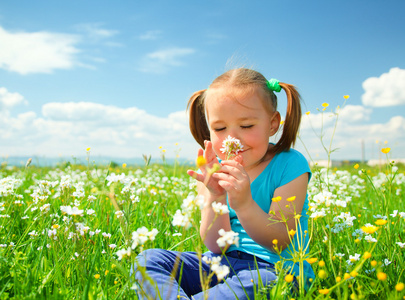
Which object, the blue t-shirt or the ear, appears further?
the ear

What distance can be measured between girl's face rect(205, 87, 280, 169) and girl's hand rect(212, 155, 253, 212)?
19.2 inches

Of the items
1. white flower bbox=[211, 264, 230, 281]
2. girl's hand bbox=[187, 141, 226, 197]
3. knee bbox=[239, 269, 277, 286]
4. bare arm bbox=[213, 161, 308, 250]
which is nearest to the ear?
bare arm bbox=[213, 161, 308, 250]

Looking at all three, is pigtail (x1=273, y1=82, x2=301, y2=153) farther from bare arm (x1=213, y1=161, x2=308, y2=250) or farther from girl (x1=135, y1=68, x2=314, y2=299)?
bare arm (x1=213, y1=161, x2=308, y2=250)

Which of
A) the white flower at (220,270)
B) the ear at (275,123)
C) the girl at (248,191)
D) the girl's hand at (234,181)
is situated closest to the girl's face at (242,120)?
→ the girl at (248,191)

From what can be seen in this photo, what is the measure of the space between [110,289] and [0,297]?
1.84ft

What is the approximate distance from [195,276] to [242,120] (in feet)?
3.60

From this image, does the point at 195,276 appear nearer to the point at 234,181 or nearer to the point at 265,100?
the point at 234,181

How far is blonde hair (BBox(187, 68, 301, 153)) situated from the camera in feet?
8.73

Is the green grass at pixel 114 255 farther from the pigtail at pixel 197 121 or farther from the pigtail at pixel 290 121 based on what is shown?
the pigtail at pixel 197 121

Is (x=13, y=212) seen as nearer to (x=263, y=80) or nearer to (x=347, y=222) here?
(x=263, y=80)

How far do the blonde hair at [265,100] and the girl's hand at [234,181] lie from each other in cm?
82

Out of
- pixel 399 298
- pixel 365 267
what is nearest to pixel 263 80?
pixel 365 267

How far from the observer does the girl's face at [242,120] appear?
2.42 m

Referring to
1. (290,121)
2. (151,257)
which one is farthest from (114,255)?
(290,121)
